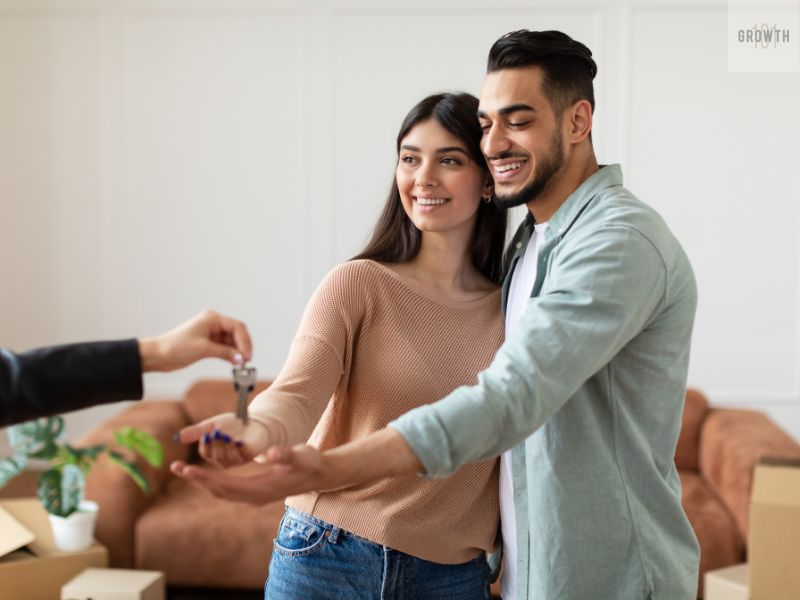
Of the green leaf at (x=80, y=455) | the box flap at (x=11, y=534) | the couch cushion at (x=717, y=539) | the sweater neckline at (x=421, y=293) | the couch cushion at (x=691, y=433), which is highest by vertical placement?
the sweater neckline at (x=421, y=293)

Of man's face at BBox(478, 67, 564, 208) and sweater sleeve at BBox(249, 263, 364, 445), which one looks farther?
man's face at BBox(478, 67, 564, 208)

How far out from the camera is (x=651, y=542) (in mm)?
1416

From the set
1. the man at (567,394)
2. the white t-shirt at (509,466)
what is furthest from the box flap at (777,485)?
the white t-shirt at (509,466)

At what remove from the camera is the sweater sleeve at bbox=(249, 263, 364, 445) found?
1.46 m

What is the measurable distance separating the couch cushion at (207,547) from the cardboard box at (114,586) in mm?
205

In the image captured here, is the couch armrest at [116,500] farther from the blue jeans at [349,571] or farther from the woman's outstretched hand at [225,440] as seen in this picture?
the woman's outstretched hand at [225,440]

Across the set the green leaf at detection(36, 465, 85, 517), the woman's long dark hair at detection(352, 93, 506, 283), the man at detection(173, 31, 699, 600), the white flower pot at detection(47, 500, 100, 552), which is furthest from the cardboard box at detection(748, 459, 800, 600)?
the white flower pot at detection(47, 500, 100, 552)

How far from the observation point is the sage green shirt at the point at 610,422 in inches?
51.0

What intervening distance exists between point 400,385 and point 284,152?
3.20 m

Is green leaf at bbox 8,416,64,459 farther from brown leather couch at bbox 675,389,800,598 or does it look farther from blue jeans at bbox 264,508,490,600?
brown leather couch at bbox 675,389,800,598

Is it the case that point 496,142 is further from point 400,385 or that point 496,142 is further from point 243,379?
point 243,379

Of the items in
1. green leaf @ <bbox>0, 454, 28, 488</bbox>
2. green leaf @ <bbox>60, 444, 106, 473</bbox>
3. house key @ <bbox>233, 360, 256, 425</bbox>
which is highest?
house key @ <bbox>233, 360, 256, 425</bbox>

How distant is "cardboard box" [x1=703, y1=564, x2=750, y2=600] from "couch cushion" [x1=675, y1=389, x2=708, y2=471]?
0.79 m

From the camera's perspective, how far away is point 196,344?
1216 mm
